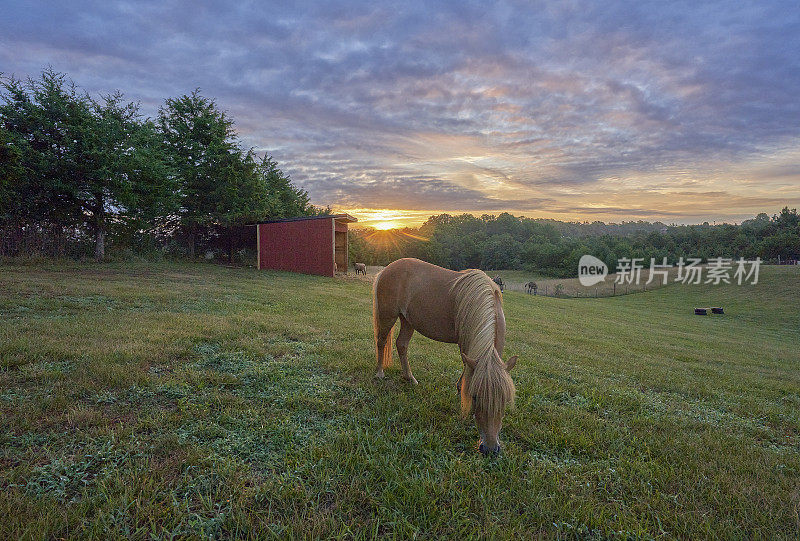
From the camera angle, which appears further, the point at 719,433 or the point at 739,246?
the point at 739,246

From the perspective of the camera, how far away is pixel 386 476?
2.44 m

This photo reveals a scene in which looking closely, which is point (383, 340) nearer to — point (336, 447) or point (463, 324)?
point (463, 324)

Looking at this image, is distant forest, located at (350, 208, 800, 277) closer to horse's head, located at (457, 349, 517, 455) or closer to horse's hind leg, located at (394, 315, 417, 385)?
horse's hind leg, located at (394, 315, 417, 385)

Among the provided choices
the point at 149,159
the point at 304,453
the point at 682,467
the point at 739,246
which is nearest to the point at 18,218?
the point at 149,159

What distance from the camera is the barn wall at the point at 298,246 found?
19.6m

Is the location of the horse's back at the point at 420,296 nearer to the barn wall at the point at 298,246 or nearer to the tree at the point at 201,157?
the barn wall at the point at 298,246

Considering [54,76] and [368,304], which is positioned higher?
[54,76]

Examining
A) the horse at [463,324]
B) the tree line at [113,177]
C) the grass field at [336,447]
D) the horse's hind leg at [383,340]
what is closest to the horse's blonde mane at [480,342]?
the horse at [463,324]

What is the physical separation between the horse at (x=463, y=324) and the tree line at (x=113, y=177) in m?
14.6

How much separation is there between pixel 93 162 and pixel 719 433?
71.2 feet

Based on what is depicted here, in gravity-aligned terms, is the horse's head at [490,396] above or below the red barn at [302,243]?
below

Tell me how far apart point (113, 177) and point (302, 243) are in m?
9.16

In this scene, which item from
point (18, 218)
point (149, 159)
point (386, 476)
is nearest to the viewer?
point (386, 476)

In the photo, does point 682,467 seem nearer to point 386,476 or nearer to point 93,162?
point 386,476
